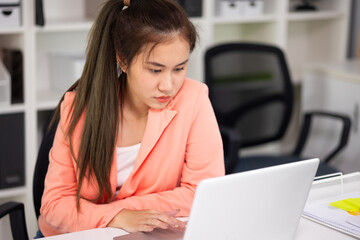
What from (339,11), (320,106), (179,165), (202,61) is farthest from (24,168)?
(339,11)

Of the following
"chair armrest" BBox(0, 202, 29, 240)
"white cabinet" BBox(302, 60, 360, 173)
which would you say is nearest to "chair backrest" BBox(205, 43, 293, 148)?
A: "white cabinet" BBox(302, 60, 360, 173)

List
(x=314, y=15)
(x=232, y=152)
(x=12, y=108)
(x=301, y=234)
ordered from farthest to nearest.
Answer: (x=314, y=15), (x=12, y=108), (x=232, y=152), (x=301, y=234)

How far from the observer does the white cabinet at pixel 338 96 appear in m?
2.83

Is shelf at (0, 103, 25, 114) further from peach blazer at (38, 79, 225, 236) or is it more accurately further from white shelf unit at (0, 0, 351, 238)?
peach blazer at (38, 79, 225, 236)

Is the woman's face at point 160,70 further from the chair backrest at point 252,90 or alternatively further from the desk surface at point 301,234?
the chair backrest at point 252,90

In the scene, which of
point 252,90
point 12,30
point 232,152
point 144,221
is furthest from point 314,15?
point 144,221

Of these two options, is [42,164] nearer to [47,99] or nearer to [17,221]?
[17,221]

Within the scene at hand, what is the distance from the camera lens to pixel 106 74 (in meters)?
1.51

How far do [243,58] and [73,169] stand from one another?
141 centimetres

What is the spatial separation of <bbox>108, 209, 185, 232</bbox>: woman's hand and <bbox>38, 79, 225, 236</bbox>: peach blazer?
0.31ft

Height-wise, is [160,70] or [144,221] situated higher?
[160,70]

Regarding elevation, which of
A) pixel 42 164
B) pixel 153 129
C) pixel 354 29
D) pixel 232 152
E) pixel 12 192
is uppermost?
pixel 354 29

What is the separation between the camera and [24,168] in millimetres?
2568

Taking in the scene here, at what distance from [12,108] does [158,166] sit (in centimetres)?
112
